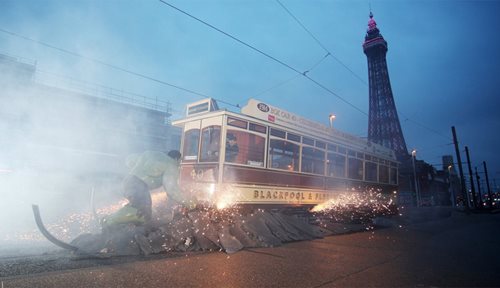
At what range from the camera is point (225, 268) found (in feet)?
12.6

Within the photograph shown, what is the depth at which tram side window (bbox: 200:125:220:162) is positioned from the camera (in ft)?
21.7

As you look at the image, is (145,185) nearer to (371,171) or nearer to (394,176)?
(371,171)

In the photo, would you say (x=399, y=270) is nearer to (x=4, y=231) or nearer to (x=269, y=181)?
(x=269, y=181)

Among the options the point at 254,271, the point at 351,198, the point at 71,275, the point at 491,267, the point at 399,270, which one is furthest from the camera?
the point at 351,198

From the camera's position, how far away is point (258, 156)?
7055 millimetres

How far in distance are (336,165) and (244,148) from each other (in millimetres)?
4206

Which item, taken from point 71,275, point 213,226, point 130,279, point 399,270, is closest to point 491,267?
point 399,270

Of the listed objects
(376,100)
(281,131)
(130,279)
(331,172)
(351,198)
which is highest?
(376,100)

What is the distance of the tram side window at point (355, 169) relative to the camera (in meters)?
10.2

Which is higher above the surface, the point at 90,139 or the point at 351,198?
the point at 90,139

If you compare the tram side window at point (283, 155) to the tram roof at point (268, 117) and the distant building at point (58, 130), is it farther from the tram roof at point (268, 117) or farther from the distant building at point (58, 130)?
the distant building at point (58, 130)

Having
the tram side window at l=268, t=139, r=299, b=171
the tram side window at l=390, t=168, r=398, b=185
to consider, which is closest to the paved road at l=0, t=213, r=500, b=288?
the tram side window at l=268, t=139, r=299, b=171

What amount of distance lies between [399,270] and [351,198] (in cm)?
624

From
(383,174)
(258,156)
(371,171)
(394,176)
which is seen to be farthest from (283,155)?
(394,176)
